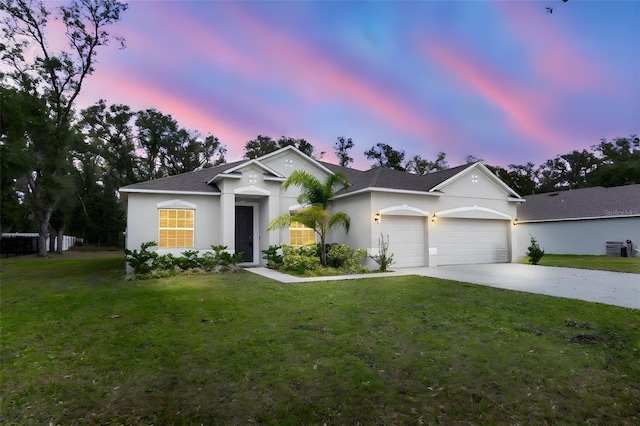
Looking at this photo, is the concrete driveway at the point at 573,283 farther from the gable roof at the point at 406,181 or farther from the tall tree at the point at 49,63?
the tall tree at the point at 49,63

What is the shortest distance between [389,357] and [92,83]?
27928mm

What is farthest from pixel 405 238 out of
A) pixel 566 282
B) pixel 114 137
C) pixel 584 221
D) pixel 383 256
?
pixel 114 137

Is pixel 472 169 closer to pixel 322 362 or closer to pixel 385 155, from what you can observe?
pixel 322 362

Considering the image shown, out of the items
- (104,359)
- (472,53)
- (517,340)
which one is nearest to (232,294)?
(104,359)

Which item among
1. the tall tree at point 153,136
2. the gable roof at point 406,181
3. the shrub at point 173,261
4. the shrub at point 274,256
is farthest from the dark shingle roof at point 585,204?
the tall tree at point 153,136

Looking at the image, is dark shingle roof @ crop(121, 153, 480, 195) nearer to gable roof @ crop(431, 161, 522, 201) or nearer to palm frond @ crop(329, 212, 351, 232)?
gable roof @ crop(431, 161, 522, 201)

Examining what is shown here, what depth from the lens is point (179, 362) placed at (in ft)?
13.2

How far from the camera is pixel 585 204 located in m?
23.4

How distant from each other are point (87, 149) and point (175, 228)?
24915mm

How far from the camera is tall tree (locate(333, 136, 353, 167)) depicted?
36.2 metres

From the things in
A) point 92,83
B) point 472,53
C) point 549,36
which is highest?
point 92,83

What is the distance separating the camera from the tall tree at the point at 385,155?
36.7m

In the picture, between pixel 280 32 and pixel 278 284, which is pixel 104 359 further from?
pixel 280 32

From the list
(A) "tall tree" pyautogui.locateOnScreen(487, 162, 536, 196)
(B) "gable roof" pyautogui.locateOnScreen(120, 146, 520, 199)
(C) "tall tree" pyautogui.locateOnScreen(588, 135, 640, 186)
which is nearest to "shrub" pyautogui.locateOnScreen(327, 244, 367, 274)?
(B) "gable roof" pyautogui.locateOnScreen(120, 146, 520, 199)
